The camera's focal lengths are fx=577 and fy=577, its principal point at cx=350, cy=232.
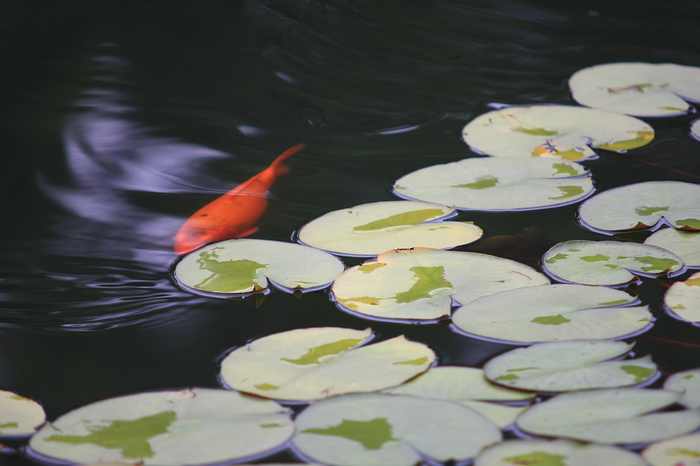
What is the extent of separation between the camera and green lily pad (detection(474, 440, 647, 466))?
70 cm

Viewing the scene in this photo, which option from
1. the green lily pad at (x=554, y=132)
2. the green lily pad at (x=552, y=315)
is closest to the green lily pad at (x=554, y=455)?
the green lily pad at (x=552, y=315)

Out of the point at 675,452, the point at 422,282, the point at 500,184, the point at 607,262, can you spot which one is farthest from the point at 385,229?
the point at 675,452

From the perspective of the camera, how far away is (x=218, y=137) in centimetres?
167

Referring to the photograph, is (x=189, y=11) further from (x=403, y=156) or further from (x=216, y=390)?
(x=216, y=390)

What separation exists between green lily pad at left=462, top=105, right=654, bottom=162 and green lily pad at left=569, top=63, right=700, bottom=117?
12cm

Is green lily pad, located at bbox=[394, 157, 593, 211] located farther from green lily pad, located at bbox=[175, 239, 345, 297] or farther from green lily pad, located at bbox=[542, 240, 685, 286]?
green lily pad, located at bbox=[175, 239, 345, 297]

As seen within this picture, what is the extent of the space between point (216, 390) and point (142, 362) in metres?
0.17

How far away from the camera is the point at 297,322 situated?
3.27 feet

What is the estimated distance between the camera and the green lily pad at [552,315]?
92 cm

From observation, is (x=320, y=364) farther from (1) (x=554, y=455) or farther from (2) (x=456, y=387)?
(1) (x=554, y=455)

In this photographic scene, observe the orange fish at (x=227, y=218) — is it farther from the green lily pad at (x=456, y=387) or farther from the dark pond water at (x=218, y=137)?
the green lily pad at (x=456, y=387)

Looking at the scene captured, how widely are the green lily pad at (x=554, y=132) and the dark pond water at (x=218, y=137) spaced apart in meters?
0.05

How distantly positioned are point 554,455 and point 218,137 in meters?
1.28

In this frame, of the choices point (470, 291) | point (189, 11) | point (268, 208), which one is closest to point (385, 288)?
point (470, 291)
